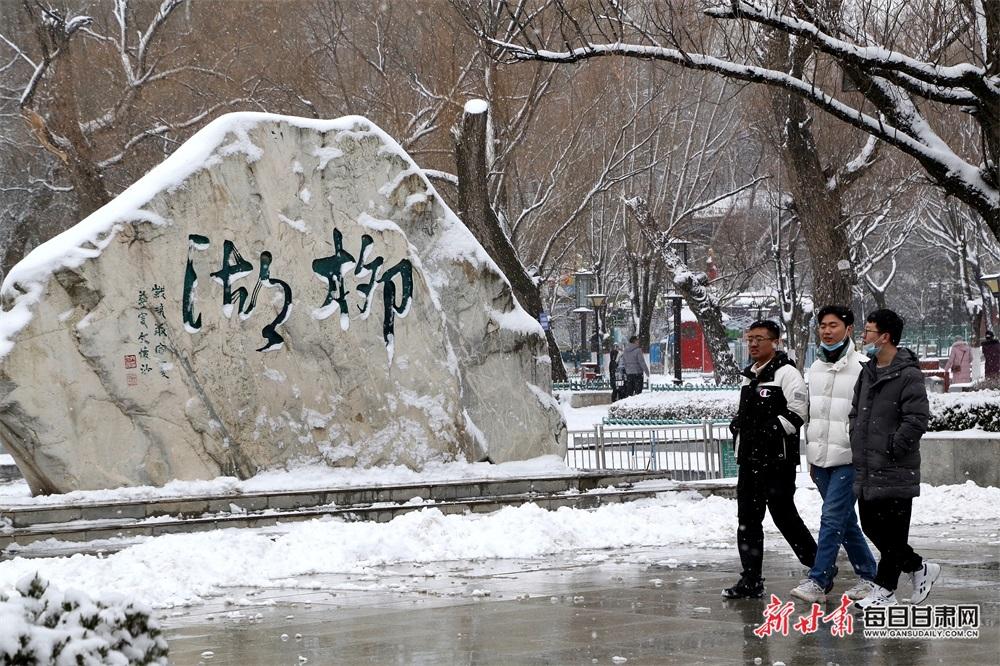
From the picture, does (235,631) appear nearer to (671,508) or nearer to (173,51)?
(671,508)

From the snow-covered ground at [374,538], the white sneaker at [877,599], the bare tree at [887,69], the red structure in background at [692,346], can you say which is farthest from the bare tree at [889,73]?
the red structure in background at [692,346]

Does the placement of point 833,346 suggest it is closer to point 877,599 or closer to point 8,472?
point 877,599

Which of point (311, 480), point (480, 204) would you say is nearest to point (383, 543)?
point (311, 480)

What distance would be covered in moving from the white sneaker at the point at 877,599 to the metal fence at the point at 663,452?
9782mm

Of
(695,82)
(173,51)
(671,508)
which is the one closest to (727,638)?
(671,508)

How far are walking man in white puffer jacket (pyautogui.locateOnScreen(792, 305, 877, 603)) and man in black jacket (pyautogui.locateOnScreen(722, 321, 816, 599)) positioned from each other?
14 cm

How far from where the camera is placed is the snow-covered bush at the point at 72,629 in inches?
156

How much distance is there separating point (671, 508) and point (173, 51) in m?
19.4

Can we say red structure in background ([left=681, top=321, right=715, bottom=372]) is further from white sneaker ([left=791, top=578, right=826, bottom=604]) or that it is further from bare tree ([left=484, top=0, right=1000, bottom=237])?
white sneaker ([left=791, top=578, right=826, bottom=604])

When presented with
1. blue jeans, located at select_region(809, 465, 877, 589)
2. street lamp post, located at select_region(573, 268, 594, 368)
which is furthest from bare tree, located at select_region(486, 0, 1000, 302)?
street lamp post, located at select_region(573, 268, 594, 368)

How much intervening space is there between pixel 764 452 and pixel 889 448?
1.03 m

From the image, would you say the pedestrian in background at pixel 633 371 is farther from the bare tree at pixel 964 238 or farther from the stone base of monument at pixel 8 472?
the stone base of monument at pixel 8 472

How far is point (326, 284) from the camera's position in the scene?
A: 584 inches

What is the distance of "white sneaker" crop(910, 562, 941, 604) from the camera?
26.0 feet
